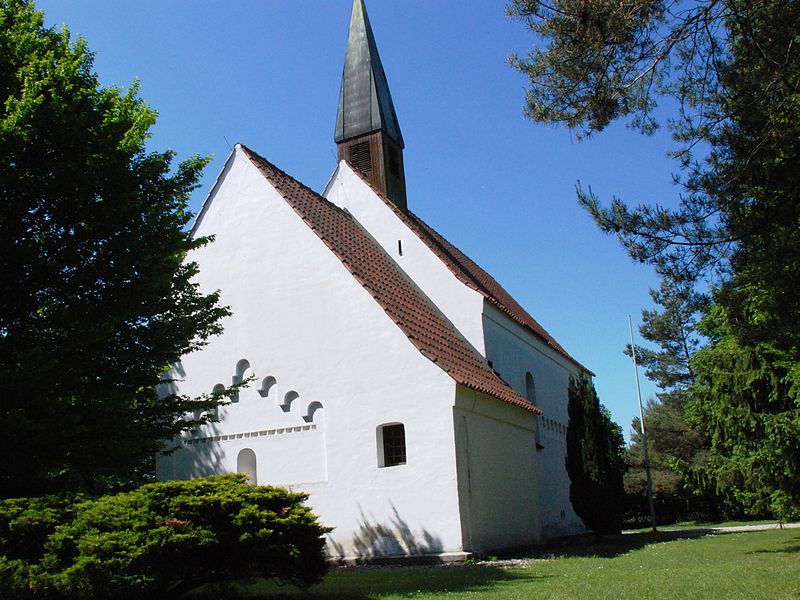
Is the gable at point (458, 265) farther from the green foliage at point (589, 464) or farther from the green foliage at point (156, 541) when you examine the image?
the green foliage at point (156, 541)

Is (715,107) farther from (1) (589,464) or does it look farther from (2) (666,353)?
(2) (666,353)

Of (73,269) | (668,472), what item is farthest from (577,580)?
(668,472)

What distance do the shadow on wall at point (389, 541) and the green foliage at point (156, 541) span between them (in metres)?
5.42

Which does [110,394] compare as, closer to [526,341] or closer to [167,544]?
[167,544]

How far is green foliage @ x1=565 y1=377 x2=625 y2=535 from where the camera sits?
1914cm

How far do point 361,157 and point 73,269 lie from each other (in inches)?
574

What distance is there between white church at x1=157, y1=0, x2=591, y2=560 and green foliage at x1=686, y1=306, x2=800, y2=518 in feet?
14.9

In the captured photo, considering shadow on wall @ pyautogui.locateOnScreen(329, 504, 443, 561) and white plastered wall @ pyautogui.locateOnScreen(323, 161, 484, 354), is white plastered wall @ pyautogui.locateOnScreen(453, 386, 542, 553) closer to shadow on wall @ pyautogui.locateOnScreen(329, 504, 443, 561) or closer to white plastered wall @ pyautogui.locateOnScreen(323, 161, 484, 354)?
shadow on wall @ pyautogui.locateOnScreen(329, 504, 443, 561)

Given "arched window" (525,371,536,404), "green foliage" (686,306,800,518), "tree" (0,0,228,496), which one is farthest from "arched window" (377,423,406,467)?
"arched window" (525,371,536,404)

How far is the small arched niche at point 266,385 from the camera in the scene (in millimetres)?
16328

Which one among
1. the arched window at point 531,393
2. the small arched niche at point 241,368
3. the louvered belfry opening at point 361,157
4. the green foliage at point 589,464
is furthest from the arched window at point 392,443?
the louvered belfry opening at point 361,157

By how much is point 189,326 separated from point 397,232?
31.8 feet

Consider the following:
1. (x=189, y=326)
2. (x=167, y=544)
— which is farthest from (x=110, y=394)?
(x=167, y=544)

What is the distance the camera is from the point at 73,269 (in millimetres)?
10891
